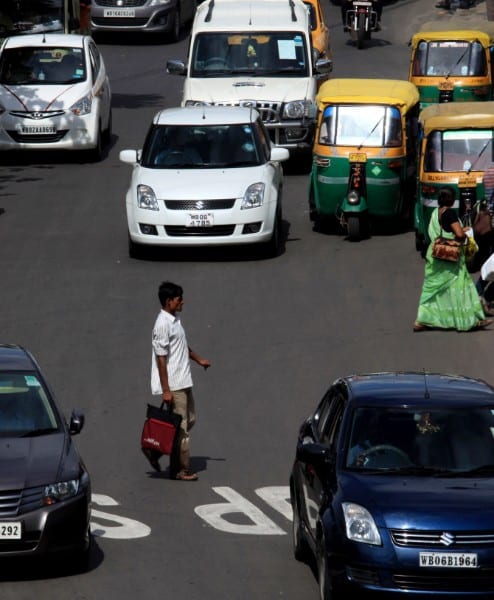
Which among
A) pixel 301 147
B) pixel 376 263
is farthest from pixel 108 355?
pixel 301 147

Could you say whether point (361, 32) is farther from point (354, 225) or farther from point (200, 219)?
point (200, 219)

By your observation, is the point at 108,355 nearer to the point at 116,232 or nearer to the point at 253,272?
the point at 253,272

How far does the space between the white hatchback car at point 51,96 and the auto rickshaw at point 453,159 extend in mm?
7142

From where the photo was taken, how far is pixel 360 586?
30.5 ft

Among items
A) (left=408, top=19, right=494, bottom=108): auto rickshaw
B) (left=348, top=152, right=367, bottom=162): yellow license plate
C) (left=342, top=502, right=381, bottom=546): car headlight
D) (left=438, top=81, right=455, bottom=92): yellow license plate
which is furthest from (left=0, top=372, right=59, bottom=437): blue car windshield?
(left=438, top=81, right=455, bottom=92): yellow license plate

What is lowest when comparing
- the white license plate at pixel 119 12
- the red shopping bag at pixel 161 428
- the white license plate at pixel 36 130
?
the white license plate at pixel 119 12

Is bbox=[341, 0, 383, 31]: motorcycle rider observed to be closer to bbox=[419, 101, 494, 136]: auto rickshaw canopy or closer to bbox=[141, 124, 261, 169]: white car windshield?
bbox=[419, 101, 494, 136]: auto rickshaw canopy

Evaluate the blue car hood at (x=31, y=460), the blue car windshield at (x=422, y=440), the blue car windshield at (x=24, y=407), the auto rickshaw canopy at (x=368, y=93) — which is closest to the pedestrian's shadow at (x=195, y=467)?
the blue car windshield at (x=24, y=407)

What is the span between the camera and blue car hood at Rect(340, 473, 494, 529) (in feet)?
30.7

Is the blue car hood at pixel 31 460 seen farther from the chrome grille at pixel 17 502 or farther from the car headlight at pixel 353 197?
the car headlight at pixel 353 197

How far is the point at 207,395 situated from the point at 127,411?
0.97 meters

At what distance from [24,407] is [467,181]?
10764mm

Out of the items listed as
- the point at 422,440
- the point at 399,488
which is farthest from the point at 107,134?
the point at 399,488

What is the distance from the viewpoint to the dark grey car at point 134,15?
40.2 metres
